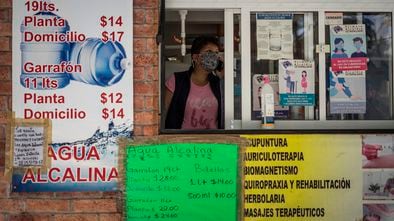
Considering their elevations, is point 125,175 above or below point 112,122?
below

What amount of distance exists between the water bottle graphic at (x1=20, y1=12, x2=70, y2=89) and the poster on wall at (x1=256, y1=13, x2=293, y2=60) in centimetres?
164

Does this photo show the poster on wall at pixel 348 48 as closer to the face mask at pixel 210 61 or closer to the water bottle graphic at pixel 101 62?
the face mask at pixel 210 61

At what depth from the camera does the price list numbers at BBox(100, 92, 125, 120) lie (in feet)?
16.2

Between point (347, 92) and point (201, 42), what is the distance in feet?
4.44

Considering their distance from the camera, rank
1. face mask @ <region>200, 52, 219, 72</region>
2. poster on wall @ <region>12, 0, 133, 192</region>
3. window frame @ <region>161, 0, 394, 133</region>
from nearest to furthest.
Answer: poster on wall @ <region>12, 0, 133, 192</region>, window frame @ <region>161, 0, 394, 133</region>, face mask @ <region>200, 52, 219, 72</region>

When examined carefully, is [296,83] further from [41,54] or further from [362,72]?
[41,54]

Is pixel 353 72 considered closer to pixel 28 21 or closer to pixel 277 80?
pixel 277 80

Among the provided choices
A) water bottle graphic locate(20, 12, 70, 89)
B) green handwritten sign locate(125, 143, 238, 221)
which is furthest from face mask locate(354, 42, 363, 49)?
water bottle graphic locate(20, 12, 70, 89)

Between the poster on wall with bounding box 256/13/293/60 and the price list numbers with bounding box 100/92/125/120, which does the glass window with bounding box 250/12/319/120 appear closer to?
the poster on wall with bounding box 256/13/293/60

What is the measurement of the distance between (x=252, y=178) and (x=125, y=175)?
1.06 meters

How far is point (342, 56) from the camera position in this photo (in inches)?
207

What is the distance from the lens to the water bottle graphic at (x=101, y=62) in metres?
4.94

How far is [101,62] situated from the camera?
495cm

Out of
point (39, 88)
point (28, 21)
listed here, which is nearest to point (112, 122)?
point (39, 88)
